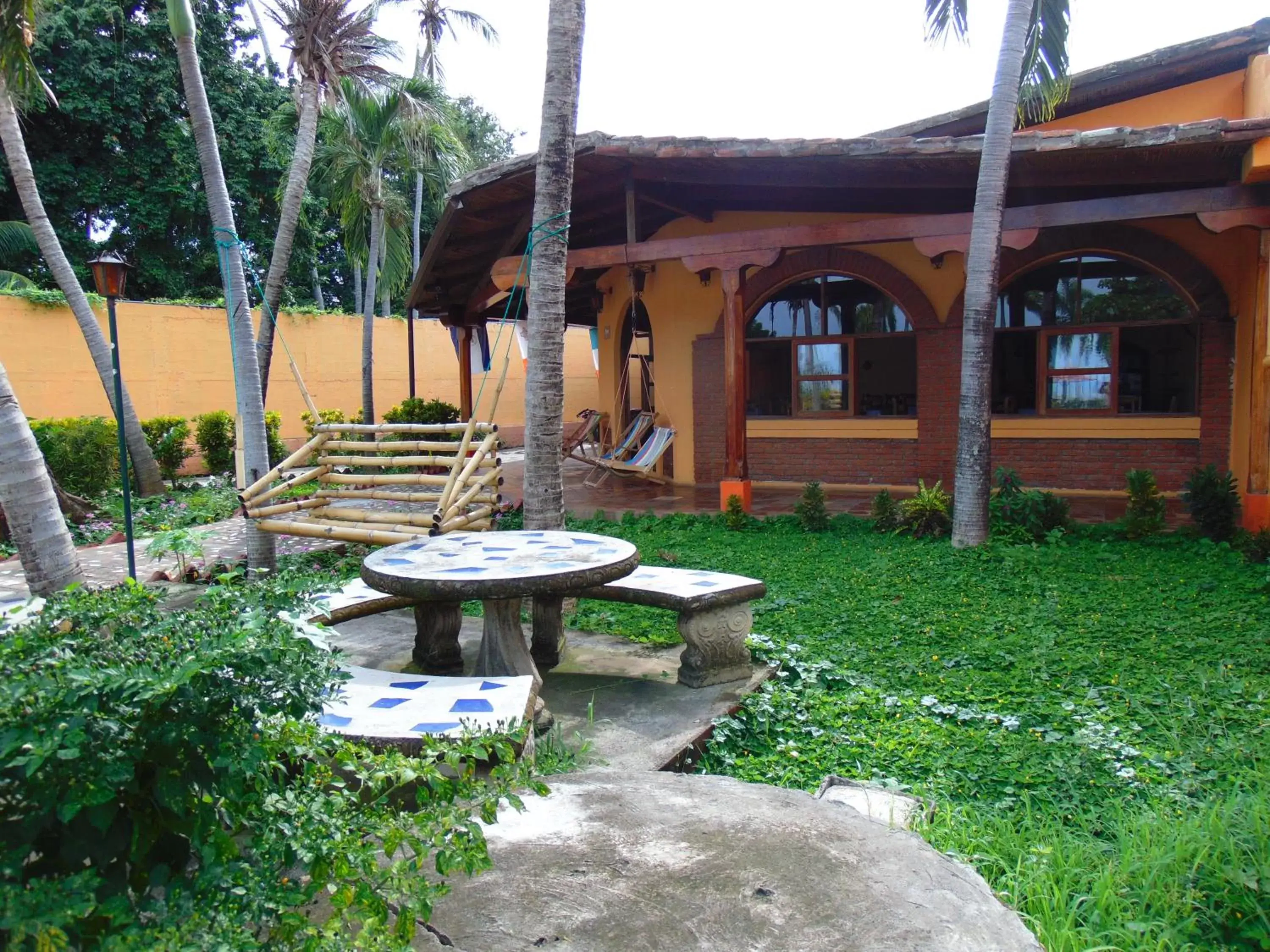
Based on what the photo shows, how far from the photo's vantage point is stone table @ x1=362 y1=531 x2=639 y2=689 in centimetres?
352

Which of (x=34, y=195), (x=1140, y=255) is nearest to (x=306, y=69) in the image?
(x=34, y=195)

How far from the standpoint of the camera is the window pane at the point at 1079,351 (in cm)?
940

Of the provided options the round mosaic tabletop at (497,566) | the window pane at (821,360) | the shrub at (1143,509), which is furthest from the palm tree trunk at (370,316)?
the shrub at (1143,509)

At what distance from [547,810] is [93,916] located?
1.13 m

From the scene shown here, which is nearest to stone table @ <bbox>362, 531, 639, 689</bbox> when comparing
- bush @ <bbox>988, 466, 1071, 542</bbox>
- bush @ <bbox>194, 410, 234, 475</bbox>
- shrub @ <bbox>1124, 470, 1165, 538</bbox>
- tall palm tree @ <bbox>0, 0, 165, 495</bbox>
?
bush @ <bbox>988, 466, 1071, 542</bbox>

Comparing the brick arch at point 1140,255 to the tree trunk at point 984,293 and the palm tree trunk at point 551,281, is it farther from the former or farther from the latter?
the palm tree trunk at point 551,281

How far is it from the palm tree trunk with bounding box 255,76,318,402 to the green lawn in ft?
15.5

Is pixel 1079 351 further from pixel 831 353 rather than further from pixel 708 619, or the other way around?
pixel 708 619

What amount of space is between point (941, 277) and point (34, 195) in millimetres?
10457

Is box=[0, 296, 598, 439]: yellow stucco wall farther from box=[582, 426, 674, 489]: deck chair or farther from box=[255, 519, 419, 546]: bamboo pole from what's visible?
box=[255, 519, 419, 546]: bamboo pole

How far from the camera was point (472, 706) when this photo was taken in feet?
9.55

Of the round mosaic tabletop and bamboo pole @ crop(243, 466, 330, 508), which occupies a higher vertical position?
bamboo pole @ crop(243, 466, 330, 508)

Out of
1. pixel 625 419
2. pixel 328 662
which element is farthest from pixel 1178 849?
pixel 625 419

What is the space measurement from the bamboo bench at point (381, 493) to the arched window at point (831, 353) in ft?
15.0
